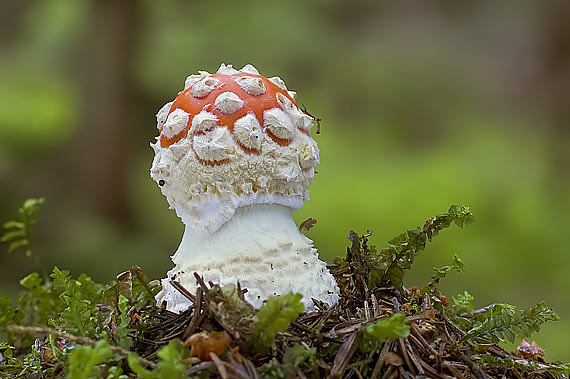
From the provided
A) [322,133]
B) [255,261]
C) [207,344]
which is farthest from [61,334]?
[322,133]

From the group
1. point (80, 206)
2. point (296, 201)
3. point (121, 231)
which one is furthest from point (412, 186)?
point (296, 201)

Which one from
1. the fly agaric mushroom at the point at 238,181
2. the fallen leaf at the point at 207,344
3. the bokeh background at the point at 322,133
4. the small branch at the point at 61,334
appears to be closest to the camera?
the small branch at the point at 61,334

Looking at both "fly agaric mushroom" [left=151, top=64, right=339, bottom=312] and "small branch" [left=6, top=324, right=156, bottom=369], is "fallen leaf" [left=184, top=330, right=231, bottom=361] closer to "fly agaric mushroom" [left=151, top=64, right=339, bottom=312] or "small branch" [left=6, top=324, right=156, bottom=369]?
"small branch" [left=6, top=324, right=156, bottom=369]

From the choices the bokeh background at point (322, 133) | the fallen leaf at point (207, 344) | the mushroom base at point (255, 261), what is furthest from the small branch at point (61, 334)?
the bokeh background at point (322, 133)

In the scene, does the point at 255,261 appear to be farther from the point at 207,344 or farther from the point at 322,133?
the point at 322,133

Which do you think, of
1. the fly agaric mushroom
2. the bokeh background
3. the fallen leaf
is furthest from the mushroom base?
the bokeh background

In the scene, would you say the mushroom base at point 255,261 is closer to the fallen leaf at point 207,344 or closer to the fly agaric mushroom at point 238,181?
the fly agaric mushroom at point 238,181
